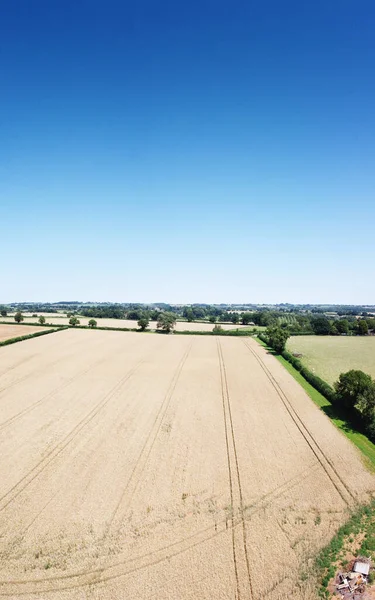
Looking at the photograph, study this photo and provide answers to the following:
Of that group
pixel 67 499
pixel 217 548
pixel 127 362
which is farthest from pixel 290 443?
pixel 127 362

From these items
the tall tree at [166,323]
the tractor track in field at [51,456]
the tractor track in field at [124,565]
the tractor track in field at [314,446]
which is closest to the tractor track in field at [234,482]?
the tractor track in field at [124,565]

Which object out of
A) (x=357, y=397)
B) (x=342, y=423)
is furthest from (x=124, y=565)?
(x=357, y=397)

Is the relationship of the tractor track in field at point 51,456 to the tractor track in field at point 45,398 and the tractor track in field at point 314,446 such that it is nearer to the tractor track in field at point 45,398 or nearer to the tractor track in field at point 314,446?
the tractor track in field at point 45,398

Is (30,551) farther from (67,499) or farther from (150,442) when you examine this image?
(150,442)

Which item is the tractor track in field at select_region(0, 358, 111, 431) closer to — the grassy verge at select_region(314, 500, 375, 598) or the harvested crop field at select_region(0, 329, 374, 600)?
the harvested crop field at select_region(0, 329, 374, 600)

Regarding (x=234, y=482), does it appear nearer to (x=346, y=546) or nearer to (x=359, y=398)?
(x=346, y=546)

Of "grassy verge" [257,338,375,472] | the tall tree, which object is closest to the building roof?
"grassy verge" [257,338,375,472]
